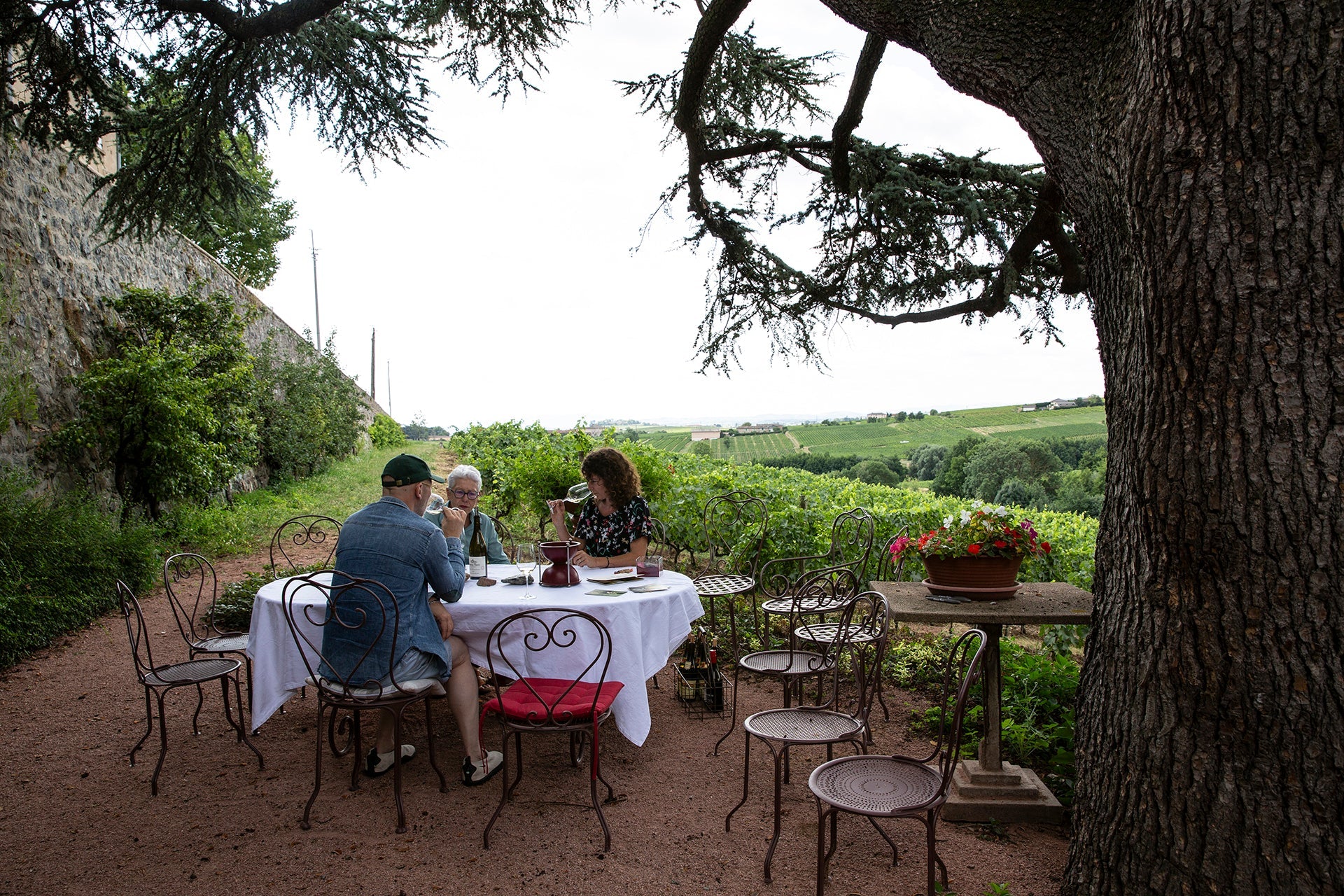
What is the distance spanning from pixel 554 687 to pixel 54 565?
5.40 m

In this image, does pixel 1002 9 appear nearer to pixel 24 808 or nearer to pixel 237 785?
pixel 237 785

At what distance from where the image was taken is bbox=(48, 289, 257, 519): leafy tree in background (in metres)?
8.98

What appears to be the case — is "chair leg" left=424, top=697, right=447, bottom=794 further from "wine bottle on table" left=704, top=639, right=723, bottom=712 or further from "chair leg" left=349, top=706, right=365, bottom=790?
"wine bottle on table" left=704, top=639, right=723, bottom=712

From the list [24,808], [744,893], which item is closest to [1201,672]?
[744,893]

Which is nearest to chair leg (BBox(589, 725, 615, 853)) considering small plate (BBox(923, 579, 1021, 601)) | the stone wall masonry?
small plate (BBox(923, 579, 1021, 601))

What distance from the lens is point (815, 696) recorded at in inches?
193

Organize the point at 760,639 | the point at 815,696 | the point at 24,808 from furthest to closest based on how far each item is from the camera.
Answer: the point at 760,639 → the point at 815,696 → the point at 24,808

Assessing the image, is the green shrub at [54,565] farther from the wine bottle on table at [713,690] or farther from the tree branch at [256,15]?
the wine bottle on table at [713,690]

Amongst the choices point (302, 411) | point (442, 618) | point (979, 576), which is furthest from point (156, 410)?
point (979, 576)

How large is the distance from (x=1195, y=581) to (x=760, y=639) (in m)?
4.09

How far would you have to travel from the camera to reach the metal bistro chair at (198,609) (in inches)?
167

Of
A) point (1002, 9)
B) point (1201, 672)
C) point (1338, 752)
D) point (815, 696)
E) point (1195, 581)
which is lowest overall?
point (815, 696)

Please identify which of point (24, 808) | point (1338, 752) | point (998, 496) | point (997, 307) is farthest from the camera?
point (998, 496)

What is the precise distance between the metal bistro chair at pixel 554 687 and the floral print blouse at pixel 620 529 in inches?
51.6
